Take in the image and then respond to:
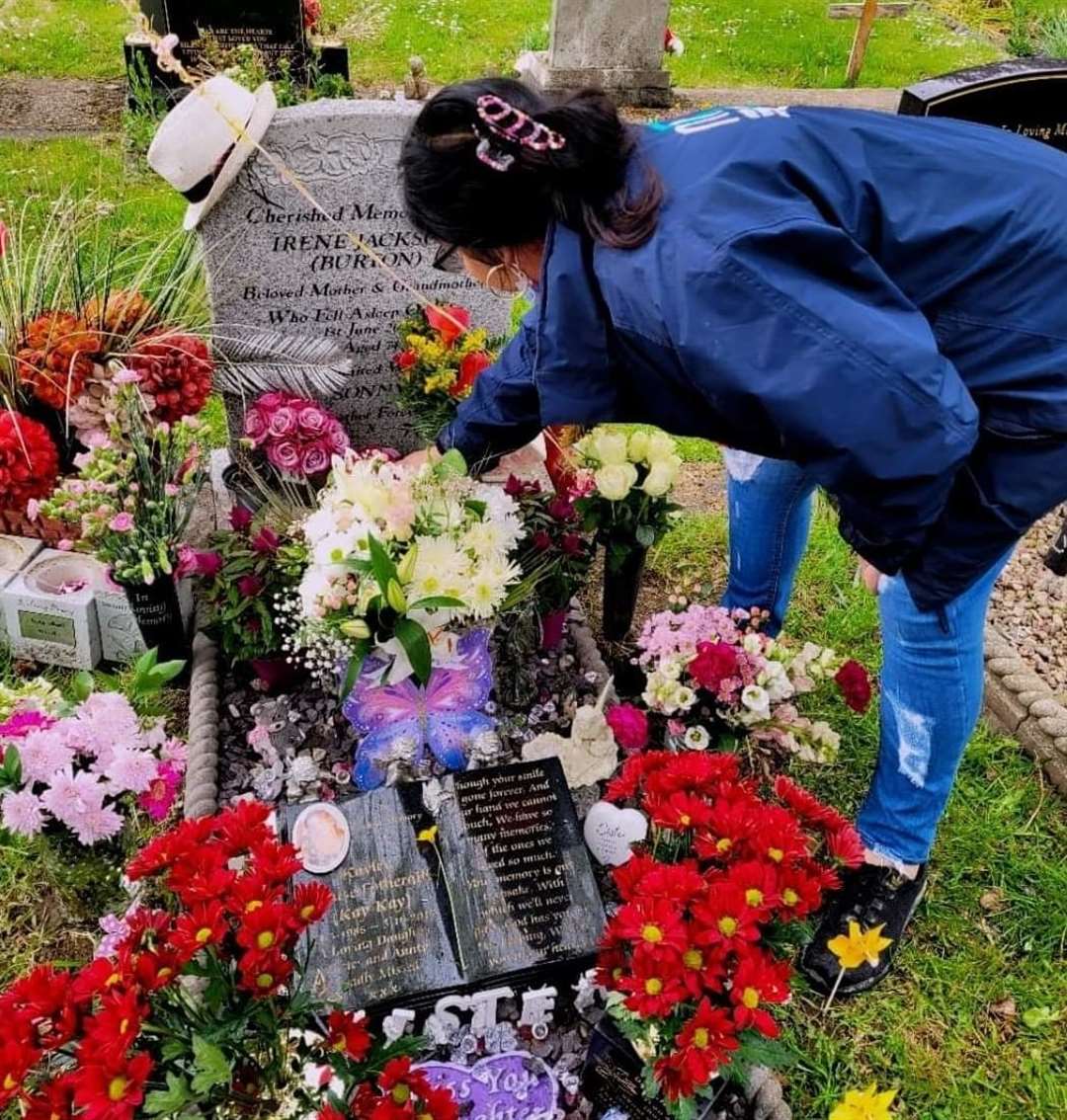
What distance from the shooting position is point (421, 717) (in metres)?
2.71

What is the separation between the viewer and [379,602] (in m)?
2.22

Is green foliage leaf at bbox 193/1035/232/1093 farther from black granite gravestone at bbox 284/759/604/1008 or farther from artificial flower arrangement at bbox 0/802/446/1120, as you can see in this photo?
black granite gravestone at bbox 284/759/604/1008

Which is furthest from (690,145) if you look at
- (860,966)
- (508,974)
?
(860,966)

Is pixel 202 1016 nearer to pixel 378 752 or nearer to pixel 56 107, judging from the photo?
pixel 378 752

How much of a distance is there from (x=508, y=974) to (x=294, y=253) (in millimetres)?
2215

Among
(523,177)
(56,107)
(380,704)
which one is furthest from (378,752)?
(56,107)

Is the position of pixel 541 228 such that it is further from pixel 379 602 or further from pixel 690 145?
pixel 379 602

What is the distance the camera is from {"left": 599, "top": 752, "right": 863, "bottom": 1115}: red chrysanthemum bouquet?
1528mm

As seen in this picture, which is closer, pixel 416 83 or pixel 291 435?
pixel 291 435

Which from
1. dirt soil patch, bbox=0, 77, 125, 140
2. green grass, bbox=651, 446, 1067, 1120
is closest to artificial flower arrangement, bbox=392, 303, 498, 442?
green grass, bbox=651, 446, 1067, 1120

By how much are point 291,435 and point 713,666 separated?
1.53m

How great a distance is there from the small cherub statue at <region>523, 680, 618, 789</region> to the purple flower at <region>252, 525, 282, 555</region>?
0.87 m

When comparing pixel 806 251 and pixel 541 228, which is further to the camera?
pixel 541 228

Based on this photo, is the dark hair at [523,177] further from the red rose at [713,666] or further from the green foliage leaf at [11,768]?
the green foliage leaf at [11,768]
